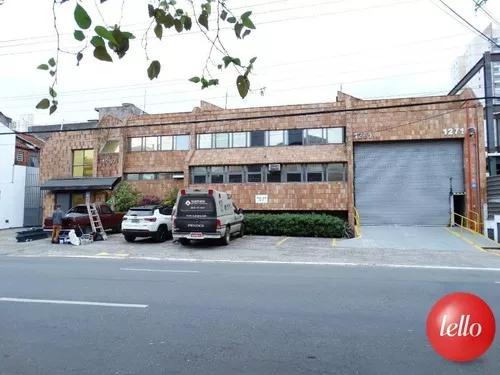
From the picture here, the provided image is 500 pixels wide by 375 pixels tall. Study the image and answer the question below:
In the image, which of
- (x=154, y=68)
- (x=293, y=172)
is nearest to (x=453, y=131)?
(x=293, y=172)

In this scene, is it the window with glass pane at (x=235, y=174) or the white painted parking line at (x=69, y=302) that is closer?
the white painted parking line at (x=69, y=302)

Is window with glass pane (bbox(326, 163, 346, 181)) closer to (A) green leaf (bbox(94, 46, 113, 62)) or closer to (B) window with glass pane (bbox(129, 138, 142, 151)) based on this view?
(B) window with glass pane (bbox(129, 138, 142, 151))

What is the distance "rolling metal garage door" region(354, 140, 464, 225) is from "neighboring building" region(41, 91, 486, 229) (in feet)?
0.17

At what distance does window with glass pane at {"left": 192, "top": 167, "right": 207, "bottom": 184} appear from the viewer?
25.4m

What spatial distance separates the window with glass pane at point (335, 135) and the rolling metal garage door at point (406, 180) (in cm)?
101

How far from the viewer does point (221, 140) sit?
1015 inches

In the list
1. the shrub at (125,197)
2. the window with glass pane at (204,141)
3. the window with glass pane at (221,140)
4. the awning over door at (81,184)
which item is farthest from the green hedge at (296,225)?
the awning over door at (81,184)

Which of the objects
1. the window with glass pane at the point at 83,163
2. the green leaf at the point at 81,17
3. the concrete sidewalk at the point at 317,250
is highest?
the window with glass pane at the point at 83,163

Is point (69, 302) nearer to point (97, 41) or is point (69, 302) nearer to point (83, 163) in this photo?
point (97, 41)

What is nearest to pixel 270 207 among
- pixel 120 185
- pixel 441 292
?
pixel 120 185

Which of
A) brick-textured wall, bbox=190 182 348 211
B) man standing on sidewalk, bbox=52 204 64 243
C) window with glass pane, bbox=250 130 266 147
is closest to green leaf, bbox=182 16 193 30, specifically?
man standing on sidewalk, bbox=52 204 64 243

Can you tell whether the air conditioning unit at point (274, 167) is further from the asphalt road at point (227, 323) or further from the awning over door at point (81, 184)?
the asphalt road at point (227, 323)

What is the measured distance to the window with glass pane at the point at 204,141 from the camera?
2597 centimetres

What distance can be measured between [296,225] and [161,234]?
665 cm
